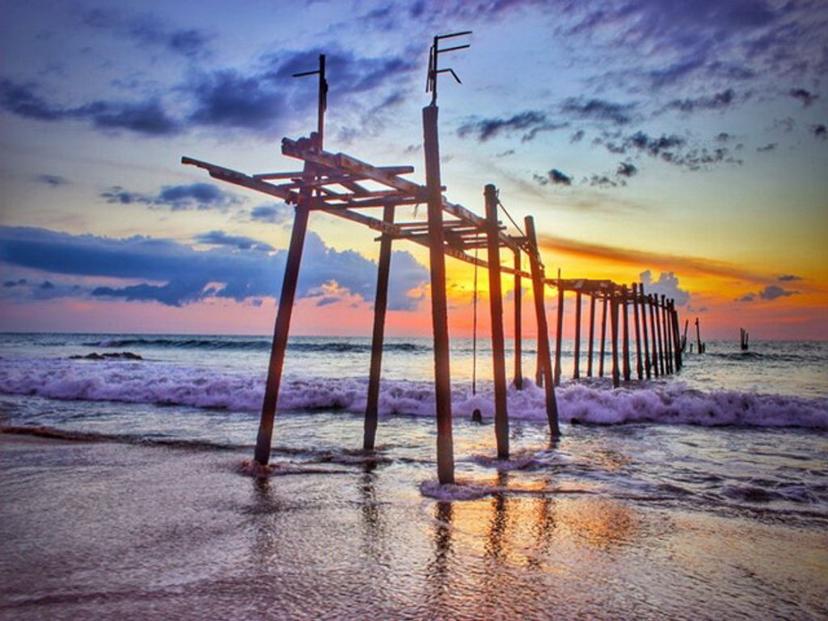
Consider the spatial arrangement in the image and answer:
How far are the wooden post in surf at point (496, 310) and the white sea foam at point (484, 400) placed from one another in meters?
7.06

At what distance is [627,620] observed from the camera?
3.95 meters

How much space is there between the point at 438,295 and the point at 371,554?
353cm

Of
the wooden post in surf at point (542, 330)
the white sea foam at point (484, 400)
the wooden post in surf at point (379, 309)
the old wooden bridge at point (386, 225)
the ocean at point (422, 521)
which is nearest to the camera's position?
the ocean at point (422, 521)

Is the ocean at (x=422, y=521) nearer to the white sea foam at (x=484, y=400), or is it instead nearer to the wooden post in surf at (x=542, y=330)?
the wooden post in surf at (x=542, y=330)

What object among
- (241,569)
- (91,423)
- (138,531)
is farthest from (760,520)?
(91,423)

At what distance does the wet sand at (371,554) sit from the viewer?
4117 mm

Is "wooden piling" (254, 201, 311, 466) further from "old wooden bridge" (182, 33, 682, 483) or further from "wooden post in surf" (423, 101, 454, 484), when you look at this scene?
"wooden post in surf" (423, 101, 454, 484)

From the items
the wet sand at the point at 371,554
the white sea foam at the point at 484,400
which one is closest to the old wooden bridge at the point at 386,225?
the wet sand at the point at 371,554

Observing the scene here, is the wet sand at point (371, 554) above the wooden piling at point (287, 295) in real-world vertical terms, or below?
below

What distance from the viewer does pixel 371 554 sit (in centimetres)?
515

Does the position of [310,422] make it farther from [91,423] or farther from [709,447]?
[709,447]

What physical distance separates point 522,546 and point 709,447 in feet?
29.7

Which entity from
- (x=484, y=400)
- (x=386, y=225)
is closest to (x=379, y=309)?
(x=386, y=225)

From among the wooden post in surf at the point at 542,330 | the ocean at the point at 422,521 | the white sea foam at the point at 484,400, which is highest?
the wooden post in surf at the point at 542,330
